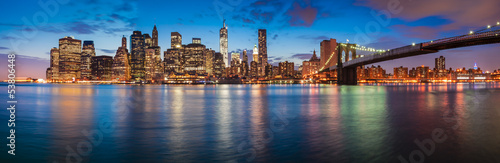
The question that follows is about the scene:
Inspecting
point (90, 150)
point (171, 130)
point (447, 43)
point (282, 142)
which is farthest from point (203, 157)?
point (447, 43)

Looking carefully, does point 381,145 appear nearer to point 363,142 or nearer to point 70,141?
point 363,142

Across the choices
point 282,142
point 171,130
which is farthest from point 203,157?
point 171,130

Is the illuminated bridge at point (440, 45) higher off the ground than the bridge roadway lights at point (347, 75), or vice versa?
the illuminated bridge at point (440, 45)

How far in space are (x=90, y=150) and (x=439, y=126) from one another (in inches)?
691

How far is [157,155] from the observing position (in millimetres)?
10648

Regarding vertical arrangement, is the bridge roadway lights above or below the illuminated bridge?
below

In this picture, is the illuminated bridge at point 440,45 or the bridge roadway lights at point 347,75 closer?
the illuminated bridge at point 440,45

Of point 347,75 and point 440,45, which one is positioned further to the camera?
point 347,75

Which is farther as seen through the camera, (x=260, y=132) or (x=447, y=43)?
(x=447, y=43)

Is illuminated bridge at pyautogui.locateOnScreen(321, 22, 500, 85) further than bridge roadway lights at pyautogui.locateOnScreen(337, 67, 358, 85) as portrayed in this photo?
No

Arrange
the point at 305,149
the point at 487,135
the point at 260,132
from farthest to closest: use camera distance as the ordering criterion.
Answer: the point at 260,132
the point at 487,135
the point at 305,149

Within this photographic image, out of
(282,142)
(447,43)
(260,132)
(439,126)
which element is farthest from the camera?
(447,43)

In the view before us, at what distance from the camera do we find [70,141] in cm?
1334

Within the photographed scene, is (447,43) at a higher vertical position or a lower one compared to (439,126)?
higher
